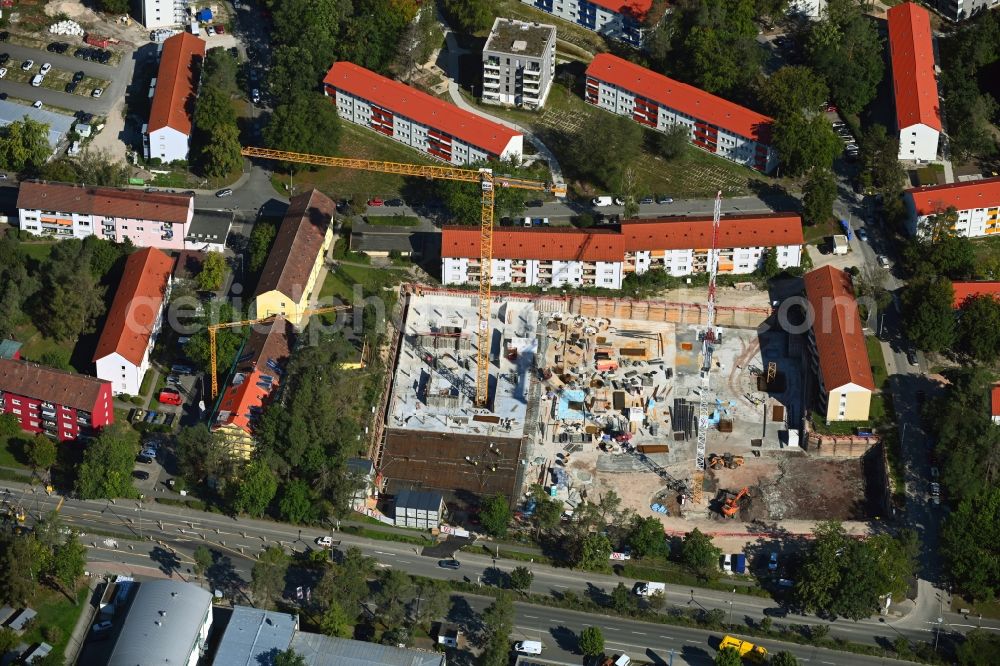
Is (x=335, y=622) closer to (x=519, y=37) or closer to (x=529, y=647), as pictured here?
(x=529, y=647)

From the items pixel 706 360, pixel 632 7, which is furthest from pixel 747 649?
pixel 632 7

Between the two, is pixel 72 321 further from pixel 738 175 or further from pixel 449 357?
pixel 738 175

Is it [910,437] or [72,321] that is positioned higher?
[72,321]

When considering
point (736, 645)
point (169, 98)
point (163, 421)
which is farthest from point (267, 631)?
point (169, 98)

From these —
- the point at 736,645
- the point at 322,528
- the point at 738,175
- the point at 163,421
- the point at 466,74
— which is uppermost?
the point at 466,74

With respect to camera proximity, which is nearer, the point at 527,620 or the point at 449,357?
the point at 527,620

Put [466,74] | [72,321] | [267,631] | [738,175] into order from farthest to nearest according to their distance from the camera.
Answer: [466,74]
[738,175]
[72,321]
[267,631]
